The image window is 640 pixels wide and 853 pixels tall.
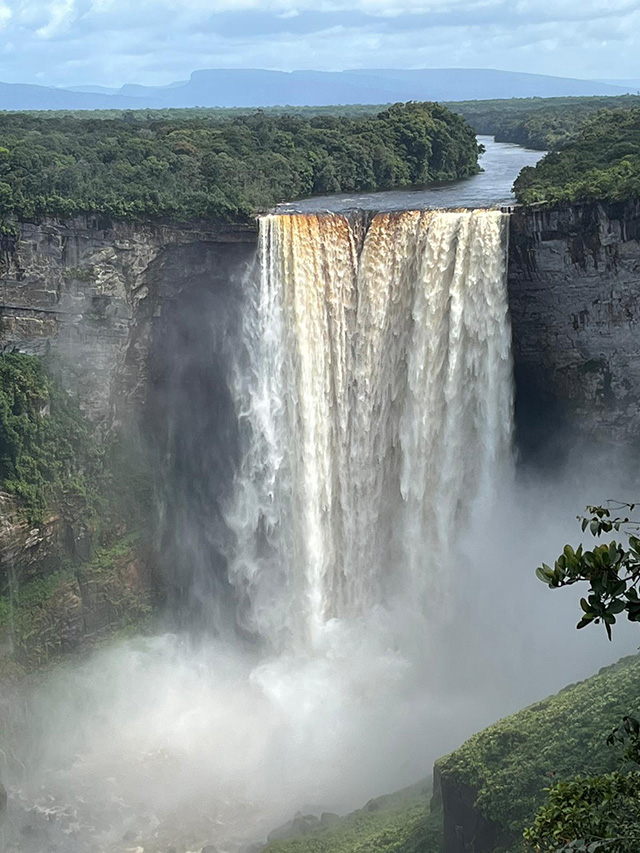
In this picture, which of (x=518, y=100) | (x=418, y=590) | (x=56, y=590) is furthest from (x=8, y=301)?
(x=518, y=100)

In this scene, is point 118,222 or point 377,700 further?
point 118,222

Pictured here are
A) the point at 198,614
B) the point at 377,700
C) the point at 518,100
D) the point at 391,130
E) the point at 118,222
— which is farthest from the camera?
the point at 518,100

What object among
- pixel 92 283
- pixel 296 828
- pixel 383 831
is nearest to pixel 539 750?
pixel 383 831

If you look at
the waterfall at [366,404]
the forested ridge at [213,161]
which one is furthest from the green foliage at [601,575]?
the forested ridge at [213,161]

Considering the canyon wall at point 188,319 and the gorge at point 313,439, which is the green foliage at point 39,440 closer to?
the canyon wall at point 188,319

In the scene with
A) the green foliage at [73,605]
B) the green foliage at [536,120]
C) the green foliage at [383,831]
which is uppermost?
the green foliage at [536,120]

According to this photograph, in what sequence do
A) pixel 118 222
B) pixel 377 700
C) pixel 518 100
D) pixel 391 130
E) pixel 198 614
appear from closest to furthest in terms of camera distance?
pixel 377 700 → pixel 118 222 → pixel 198 614 → pixel 391 130 → pixel 518 100

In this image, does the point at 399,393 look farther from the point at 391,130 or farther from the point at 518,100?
the point at 518,100
